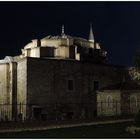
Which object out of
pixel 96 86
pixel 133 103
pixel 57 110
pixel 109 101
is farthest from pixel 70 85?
pixel 133 103

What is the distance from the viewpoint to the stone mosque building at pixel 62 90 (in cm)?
3356

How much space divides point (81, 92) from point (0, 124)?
15946mm

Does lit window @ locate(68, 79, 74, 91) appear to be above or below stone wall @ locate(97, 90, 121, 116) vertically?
above

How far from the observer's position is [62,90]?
3584 cm

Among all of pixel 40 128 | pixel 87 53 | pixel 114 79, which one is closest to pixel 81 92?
pixel 114 79

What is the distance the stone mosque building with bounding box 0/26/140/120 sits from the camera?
33.6 meters

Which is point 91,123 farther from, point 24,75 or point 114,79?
point 114,79

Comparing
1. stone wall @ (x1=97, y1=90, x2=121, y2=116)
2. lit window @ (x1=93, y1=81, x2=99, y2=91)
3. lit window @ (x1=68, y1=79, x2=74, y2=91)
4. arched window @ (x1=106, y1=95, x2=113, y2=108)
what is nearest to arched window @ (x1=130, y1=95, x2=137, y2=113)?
stone wall @ (x1=97, y1=90, x2=121, y2=116)

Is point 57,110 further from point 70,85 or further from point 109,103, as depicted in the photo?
point 109,103

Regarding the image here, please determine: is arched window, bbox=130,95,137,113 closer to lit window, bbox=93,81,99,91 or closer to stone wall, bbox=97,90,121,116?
stone wall, bbox=97,90,121,116

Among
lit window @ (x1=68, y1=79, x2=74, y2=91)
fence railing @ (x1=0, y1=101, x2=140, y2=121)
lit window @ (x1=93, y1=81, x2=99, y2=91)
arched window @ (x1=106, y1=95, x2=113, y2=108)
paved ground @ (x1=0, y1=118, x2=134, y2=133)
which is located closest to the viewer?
paved ground @ (x1=0, y1=118, x2=134, y2=133)

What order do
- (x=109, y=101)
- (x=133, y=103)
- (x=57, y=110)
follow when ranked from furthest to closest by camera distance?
1. (x=57, y=110)
2. (x=109, y=101)
3. (x=133, y=103)

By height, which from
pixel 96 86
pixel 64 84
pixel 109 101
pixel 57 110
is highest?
pixel 64 84

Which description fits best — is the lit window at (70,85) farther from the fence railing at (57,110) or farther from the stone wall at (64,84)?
the fence railing at (57,110)
